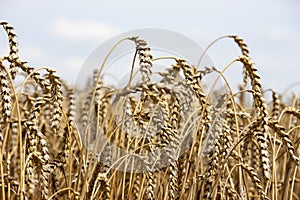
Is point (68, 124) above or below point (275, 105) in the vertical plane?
below

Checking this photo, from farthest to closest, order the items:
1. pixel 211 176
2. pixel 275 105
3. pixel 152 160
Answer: pixel 275 105 < pixel 152 160 < pixel 211 176

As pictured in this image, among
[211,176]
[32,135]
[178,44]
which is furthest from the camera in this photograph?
[178,44]

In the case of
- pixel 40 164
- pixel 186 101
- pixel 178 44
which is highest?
pixel 178 44

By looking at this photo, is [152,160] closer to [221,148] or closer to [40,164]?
[221,148]

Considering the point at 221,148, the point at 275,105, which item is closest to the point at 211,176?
the point at 221,148

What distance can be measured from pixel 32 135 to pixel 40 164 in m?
0.08

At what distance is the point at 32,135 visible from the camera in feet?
3.95

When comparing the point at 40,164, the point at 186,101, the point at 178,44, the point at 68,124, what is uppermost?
the point at 178,44

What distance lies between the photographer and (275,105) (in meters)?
2.06

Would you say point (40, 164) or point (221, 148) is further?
point (221, 148)

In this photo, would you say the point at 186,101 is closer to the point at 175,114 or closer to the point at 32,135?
the point at 175,114

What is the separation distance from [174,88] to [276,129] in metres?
0.41

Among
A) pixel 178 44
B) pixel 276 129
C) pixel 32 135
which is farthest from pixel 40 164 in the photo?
pixel 178 44

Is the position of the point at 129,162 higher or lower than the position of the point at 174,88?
lower
